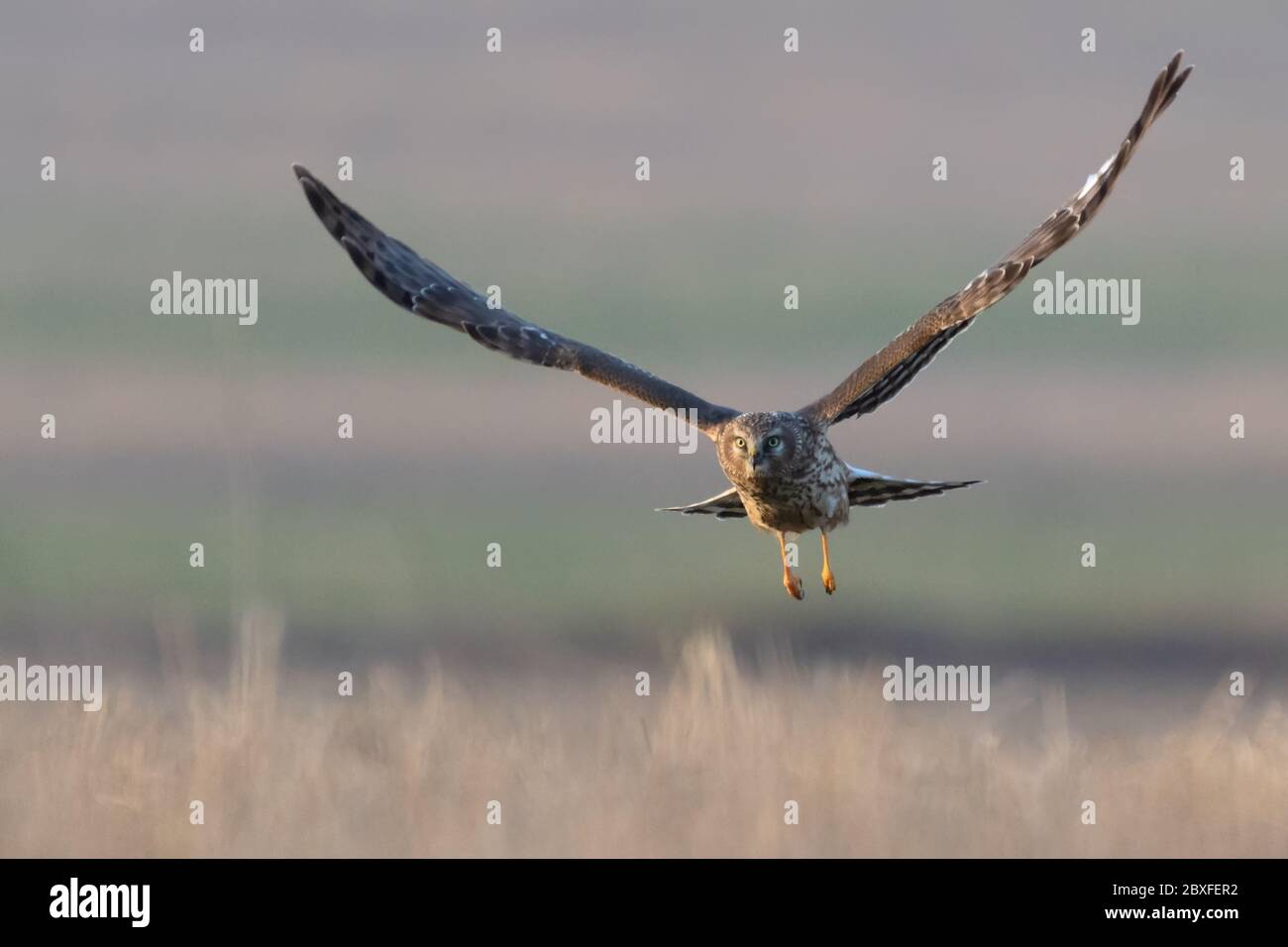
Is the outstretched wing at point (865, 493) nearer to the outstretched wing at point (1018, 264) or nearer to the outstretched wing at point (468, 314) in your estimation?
the outstretched wing at point (468, 314)

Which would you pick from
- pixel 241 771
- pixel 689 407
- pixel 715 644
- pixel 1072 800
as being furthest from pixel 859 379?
pixel 241 771

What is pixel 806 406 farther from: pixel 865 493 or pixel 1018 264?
pixel 1018 264

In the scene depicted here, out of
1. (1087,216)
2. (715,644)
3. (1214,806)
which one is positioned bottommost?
(1214,806)

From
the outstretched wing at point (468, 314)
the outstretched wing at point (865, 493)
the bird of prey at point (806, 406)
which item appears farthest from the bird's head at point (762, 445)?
the outstretched wing at point (865, 493)

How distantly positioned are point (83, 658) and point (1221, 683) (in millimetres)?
7602

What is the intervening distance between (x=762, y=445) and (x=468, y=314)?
2.72m

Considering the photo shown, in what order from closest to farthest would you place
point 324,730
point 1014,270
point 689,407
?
point 324,730 < point 1014,270 < point 689,407

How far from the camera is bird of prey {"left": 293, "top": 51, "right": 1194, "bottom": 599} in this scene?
58.8 ft

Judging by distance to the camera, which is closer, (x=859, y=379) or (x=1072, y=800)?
(x=1072, y=800)

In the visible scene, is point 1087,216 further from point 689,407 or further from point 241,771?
point 241,771

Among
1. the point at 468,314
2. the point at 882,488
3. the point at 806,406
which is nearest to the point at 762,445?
the point at 806,406

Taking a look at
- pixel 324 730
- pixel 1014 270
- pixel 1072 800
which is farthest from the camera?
pixel 1014 270

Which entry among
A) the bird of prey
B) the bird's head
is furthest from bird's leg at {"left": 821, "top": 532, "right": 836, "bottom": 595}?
the bird's head

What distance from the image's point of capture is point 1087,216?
17.9m
